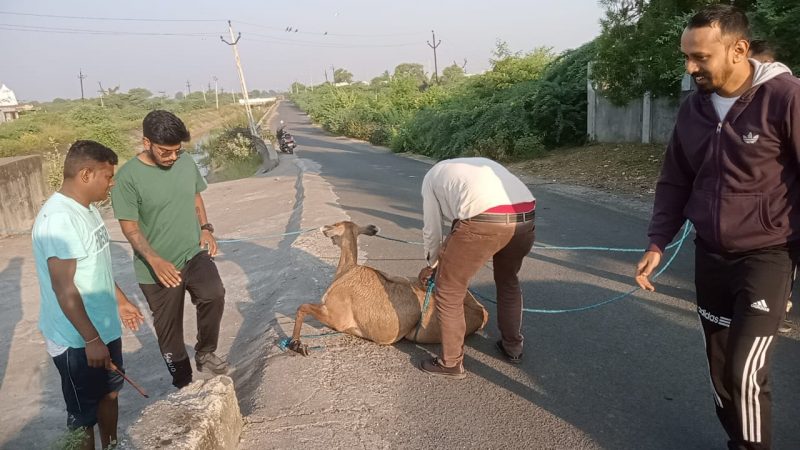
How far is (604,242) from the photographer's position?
7.68 meters

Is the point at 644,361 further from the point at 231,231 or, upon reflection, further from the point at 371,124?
the point at 371,124

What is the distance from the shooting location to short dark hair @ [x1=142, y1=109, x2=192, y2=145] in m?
3.71

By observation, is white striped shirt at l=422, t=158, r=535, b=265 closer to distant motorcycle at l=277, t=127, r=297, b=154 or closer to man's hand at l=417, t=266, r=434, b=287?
man's hand at l=417, t=266, r=434, b=287

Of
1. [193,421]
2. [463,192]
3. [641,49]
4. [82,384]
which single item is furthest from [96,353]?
[641,49]

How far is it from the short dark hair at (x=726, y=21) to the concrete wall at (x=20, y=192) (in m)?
14.7

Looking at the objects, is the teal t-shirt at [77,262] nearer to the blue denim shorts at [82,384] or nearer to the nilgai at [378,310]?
the blue denim shorts at [82,384]

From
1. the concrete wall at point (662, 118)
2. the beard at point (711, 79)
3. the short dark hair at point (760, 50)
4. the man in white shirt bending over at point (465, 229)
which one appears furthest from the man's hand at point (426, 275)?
the concrete wall at point (662, 118)

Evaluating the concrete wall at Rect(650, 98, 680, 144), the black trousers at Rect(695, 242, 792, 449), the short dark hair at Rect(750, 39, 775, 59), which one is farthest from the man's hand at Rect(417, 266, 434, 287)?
the concrete wall at Rect(650, 98, 680, 144)

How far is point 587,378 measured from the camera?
12.8 ft

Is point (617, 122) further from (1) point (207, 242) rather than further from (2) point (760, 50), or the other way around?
(1) point (207, 242)

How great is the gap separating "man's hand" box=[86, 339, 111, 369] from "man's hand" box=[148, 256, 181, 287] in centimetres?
60

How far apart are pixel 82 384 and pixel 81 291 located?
0.55m

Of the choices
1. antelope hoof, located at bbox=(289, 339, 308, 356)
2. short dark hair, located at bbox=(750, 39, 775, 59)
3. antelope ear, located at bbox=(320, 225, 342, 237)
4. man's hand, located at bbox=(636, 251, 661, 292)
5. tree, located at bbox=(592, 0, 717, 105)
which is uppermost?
tree, located at bbox=(592, 0, 717, 105)

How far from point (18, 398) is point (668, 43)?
1315 cm
